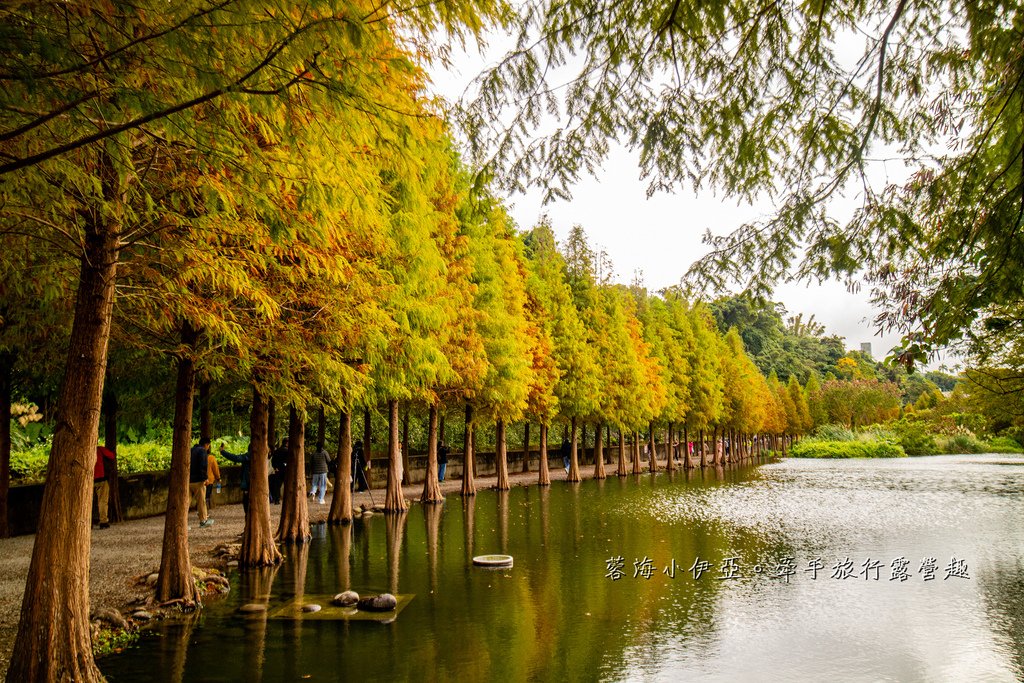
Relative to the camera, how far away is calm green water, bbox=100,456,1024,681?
722cm

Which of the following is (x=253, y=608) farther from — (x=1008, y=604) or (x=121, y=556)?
(x=1008, y=604)

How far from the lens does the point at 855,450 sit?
64250 millimetres

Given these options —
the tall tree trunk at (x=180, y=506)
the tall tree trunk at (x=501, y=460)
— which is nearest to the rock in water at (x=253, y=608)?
the tall tree trunk at (x=180, y=506)

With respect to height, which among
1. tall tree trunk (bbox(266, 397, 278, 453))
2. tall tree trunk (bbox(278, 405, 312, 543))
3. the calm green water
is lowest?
the calm green water

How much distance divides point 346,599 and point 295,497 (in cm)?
557

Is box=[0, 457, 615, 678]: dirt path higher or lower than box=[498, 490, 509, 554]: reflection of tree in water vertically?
higher

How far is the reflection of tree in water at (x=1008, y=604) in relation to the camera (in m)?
7.88

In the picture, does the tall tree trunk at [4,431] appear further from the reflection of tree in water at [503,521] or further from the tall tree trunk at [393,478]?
the reflection of tree in water at [503,521]

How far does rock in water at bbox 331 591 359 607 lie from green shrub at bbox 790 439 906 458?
63904 mm

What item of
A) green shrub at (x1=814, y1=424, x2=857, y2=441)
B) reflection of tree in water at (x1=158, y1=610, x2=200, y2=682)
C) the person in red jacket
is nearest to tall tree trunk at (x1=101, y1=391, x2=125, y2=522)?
the person in red jacket

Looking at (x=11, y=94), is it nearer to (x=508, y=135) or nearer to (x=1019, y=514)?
(x=508, y=135)

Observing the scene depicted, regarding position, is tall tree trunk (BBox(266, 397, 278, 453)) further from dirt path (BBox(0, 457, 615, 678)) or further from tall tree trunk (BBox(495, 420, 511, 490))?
tall tree trunk (BBox(495, 420, 511, 490))

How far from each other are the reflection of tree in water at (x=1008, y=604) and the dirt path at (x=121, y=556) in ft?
35.1

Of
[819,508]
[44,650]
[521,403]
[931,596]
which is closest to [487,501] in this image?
[521,403]
